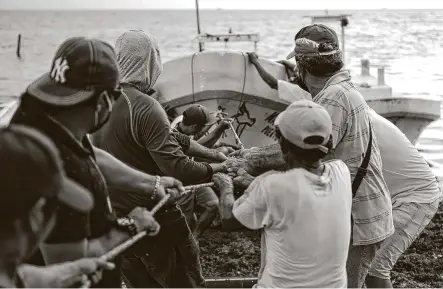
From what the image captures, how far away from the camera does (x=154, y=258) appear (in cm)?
410

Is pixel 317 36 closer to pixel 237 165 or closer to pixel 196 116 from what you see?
pixel 237 165

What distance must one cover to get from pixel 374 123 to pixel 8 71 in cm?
3991

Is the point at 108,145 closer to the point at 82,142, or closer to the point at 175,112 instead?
the point at 82,142

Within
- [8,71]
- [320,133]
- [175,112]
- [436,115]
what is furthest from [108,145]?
[8,71]

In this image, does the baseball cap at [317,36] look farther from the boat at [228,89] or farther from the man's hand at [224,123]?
the boat at [228,89]

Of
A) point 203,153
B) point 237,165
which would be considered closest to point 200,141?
point 203,153

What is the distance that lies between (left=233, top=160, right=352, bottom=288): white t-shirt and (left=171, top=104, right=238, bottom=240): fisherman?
231 centimetres

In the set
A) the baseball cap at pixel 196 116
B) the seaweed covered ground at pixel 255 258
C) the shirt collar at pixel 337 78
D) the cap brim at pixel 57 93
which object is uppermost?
the cap brim at pixel 57 93

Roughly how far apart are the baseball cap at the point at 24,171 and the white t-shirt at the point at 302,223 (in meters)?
1.17

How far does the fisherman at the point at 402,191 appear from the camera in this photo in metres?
4.30

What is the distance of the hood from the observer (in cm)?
397

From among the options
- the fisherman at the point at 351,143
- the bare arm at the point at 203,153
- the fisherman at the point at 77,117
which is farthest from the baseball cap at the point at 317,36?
the fisherman at the point at 77,117

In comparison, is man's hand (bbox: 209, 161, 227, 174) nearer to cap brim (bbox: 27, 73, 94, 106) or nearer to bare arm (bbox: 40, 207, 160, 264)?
bare arm (bbox: 40, 207, 160, 264)

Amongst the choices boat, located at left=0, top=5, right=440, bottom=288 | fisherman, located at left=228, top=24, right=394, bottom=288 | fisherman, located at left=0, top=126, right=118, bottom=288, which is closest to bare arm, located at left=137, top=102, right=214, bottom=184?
fisherman, located at left=228, top=24, right=394, bottom=288
